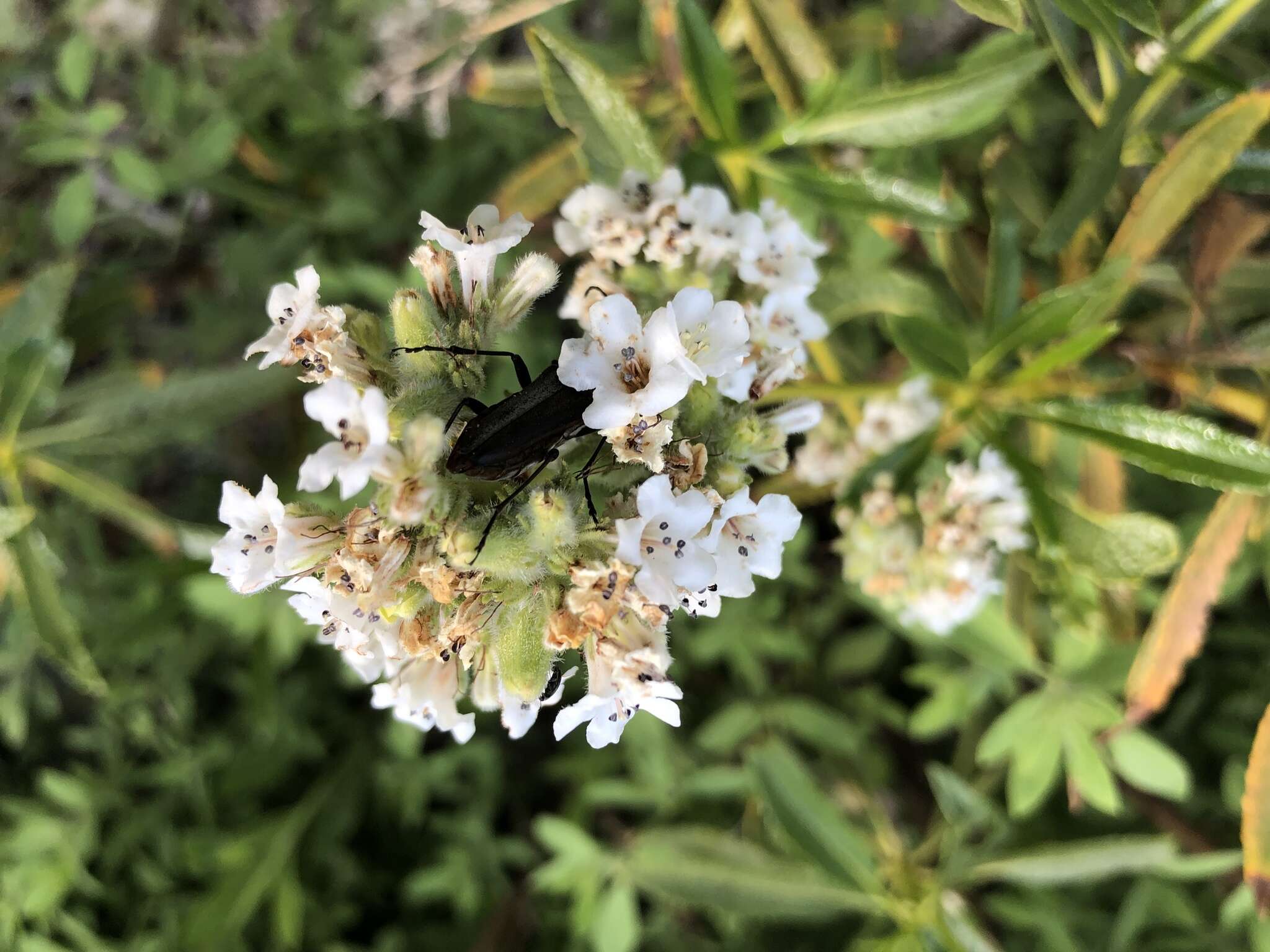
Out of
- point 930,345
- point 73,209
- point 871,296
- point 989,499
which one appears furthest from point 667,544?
point 73,209

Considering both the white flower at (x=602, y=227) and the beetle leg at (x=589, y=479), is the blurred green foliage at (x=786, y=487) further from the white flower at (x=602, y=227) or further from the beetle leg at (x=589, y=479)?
the beetle leg at (x=589, y=479)

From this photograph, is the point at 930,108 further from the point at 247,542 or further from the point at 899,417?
the point at 247,542

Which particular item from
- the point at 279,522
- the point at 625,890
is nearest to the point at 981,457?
the point at 279,522

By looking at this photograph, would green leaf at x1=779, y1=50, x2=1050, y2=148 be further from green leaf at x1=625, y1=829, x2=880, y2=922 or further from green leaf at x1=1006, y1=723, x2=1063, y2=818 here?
green leaf at x1=625, y1=829, x2=880, y2=922

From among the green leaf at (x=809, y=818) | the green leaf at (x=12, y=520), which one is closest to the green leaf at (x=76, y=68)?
the green leaf at (x=12, y=520)

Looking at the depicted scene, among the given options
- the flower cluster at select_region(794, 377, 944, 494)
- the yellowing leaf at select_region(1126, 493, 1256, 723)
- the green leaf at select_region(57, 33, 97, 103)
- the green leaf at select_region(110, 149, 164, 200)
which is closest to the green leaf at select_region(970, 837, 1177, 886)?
the yellowing leaf at select_region(1126, 493, 1256, 723)
